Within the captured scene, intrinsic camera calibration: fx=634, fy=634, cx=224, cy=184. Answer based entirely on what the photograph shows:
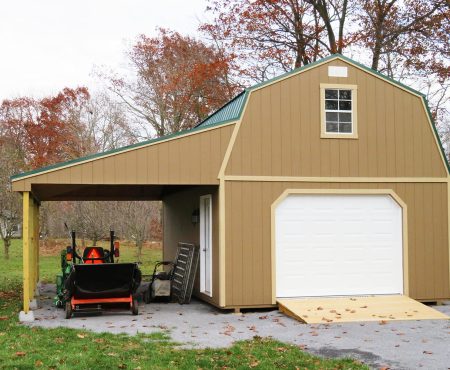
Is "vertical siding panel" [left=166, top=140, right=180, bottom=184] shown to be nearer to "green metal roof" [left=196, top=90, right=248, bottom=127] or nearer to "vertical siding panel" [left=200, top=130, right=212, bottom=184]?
"vertical siding panel" [left=200, top=130, right=212, bottom=184]

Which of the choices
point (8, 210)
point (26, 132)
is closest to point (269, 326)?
point (8, 210)

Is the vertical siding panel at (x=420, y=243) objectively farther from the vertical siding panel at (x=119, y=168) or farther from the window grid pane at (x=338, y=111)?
the vertical siding panel at (x=119, y=168)

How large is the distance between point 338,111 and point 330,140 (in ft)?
1.95

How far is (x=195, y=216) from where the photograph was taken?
1327 cm

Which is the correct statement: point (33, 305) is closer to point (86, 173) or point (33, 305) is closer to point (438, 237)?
point (86, 173)

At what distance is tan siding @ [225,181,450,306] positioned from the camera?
1124 cm

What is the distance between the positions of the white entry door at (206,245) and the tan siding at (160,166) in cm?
97

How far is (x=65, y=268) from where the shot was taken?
12477 millimetres

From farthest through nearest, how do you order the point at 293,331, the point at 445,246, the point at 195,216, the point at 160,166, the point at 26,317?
the point at 195,216
the point at 445,246
the point at 160,166
the point at 26,317
the point at 293,331

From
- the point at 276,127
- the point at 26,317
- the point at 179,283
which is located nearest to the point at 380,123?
the point at 276,127

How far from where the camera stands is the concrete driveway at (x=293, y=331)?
759 cm

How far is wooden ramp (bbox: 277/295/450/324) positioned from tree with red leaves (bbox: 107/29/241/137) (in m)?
14.0

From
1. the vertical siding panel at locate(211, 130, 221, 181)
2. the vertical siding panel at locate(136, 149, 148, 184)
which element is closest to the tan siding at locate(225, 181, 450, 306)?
the vertical siding panel at locate(211, 130, 221, 181)

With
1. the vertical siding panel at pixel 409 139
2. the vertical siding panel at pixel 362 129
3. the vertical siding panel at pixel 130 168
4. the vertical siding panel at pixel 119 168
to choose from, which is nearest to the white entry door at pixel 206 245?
the vertical siding panel at pixel 130 168
